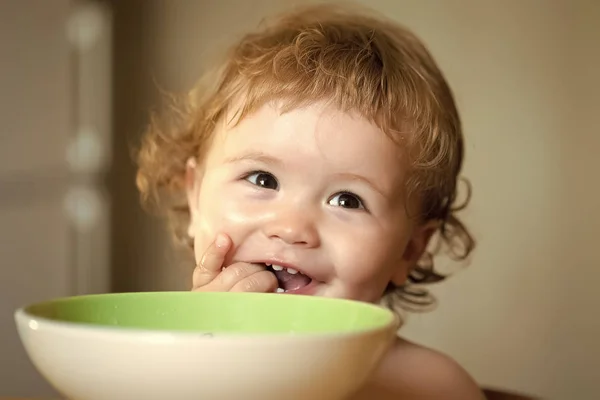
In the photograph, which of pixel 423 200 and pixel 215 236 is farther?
pixel 423 200

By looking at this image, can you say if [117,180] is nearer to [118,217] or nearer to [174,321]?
[118,217]

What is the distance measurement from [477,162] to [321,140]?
0.90m

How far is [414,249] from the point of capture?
1094 mm

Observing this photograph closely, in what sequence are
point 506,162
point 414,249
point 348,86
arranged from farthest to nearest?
point 506,162 → point 414,249 → point 348,86

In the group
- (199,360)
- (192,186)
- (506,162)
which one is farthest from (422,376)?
(506,162)

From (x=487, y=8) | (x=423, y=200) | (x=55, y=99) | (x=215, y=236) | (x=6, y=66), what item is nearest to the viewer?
(x=215, y=236)

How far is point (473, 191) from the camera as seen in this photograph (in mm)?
1705

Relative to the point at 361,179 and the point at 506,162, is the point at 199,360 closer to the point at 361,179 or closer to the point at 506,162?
the point at 361,179

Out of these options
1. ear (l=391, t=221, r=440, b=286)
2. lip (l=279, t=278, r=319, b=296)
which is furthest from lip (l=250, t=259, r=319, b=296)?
ear (l=391, t=221, r=440, b=286)

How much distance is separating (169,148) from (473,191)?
2.37 ft

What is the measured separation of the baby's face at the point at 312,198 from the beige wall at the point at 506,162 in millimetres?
773

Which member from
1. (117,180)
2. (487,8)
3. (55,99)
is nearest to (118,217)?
(117,180)

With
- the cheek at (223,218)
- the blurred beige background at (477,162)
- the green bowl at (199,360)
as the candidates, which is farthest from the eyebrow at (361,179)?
the blurred beige background at (477,162)

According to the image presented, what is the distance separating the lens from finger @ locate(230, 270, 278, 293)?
2.65 ft
